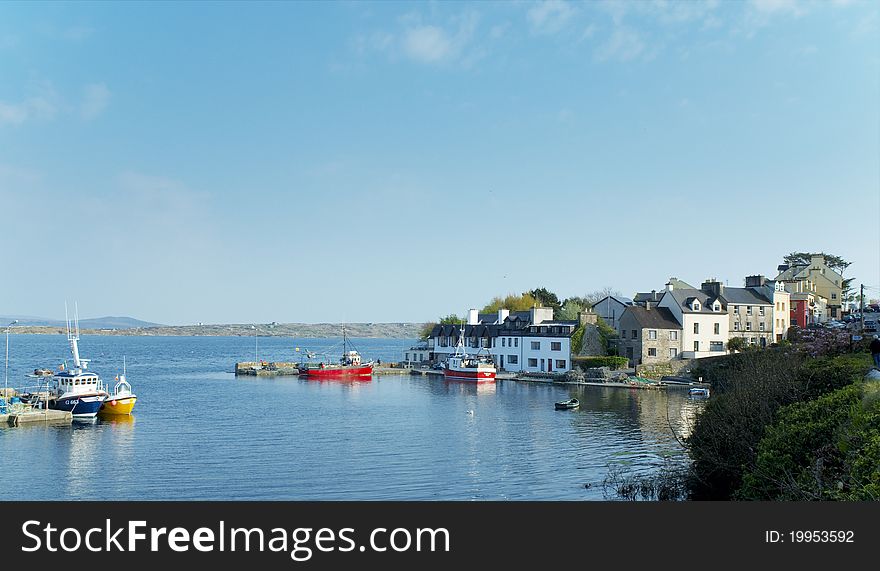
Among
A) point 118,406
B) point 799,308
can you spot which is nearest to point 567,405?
point 118,406

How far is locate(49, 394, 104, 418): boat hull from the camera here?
49.2 meters

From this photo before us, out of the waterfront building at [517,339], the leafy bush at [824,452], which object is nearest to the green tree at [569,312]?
the waterfront building at [517,339]

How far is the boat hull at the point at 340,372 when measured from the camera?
298ft

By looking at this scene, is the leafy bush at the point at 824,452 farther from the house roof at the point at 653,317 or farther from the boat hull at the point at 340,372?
the boat hull at the point at 340,372

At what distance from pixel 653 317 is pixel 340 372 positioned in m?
38.0

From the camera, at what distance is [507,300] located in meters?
125

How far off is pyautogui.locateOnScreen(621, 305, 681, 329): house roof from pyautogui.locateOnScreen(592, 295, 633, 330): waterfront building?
394 centimetres

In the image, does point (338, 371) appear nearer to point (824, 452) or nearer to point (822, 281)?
point (822, 281)

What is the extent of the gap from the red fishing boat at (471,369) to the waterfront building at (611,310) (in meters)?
14.8

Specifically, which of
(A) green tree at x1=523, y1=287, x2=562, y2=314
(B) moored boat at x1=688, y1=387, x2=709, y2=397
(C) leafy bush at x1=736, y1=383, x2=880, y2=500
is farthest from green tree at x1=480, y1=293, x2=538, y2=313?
(C) leafy bush at x1=736, y1=383, x2=880, y2=500

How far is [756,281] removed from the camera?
8825 cm

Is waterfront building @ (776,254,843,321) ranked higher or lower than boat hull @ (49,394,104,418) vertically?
higher

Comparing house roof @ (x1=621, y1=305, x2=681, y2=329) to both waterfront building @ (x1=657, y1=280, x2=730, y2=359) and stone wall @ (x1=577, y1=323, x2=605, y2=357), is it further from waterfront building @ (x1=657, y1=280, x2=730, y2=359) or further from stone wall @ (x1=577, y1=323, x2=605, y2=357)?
stone wall @ (x1=577, y1=323, x2=605, y2=357)
